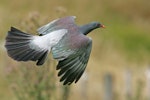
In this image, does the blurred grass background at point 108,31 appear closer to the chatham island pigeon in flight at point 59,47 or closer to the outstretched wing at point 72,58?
the chatham island pigeon in flight at point 59,47

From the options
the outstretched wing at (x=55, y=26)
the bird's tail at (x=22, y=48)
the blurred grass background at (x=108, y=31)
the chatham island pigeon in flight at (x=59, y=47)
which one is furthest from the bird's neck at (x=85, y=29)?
the blurred grass background at (x=108, y=31)

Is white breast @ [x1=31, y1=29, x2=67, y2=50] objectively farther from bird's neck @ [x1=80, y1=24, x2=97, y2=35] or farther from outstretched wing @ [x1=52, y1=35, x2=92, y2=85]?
bird's neck @ [x1=80, y1=24, x2=97, y2=35]

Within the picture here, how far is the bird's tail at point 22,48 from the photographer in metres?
7.97

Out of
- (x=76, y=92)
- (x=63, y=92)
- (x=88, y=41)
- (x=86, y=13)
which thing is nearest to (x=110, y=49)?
(x=86, y=13)

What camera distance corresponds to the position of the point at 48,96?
9.64m

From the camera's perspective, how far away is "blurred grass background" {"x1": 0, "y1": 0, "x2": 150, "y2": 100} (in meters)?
16.1

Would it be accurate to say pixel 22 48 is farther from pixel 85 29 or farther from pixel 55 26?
pixel 85 29

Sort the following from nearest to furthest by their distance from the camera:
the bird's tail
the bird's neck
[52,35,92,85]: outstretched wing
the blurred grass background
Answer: [52,35,92,85]: outstretched wing → the bird's tail → the bird's neck → the blurred grass background

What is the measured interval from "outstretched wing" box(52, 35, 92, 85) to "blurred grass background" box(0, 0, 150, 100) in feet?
20.7

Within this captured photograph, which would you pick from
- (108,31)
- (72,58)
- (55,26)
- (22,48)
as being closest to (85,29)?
(55,26)

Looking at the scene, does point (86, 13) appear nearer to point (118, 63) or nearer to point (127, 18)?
point (127, 18)

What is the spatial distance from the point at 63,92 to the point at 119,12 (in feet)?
34.3

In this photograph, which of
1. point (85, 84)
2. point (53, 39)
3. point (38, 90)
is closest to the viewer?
point (53, 39)

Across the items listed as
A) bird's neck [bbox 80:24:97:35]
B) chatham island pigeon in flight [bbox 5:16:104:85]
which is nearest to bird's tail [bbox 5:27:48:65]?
chatham island pigeon in flight [bbox 5:16:104:85]
